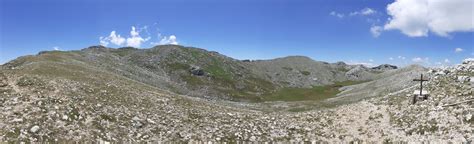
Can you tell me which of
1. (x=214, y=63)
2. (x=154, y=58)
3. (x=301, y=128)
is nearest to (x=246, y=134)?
(x=301, y=128)

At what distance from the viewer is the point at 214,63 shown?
14875 cm

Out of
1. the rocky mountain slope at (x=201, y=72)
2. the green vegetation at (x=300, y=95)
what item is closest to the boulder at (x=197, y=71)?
the rocky mountain slope at (x=201, y=72)

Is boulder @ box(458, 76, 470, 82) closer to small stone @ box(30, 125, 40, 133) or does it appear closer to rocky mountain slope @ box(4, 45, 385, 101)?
small stone @ box(30, 125, 40, 133)

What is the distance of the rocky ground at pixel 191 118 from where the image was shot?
89.6 ft

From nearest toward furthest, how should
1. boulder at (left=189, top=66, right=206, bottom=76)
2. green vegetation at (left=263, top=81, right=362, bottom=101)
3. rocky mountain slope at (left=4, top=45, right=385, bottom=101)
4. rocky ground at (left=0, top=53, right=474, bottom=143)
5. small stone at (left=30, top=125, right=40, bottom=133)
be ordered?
small stone at (left=30, top=125, right=40, bottom=133) < rocky ground at (left=0, top=53, right=474, bottom=143) < rocky mountain slope at (left=4, top=45, right=385, bottom=101) < green vegetation at (left=263, top=81, right=362, bottom=101) < boulder at (left=189, top=66, right=206, bottom=76)

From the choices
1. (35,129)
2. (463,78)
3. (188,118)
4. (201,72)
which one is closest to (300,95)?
(201,72)

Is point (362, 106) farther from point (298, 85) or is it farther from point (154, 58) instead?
point (298, 85)

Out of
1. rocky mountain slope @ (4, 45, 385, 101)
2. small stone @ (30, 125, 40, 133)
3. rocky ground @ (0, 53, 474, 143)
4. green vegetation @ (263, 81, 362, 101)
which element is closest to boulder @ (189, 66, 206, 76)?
rocky mountain slope @ (4, 45, 385, 101)

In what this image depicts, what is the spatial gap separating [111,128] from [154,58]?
107 m

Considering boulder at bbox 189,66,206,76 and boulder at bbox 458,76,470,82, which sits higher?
boulder at bbox 189,66,206,76

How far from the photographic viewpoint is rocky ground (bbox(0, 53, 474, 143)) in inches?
1075

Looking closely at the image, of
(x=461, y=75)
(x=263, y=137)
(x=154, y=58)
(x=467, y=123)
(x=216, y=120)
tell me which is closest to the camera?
(x=467, y=123)

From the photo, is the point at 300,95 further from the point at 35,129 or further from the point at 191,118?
the point at 35,129

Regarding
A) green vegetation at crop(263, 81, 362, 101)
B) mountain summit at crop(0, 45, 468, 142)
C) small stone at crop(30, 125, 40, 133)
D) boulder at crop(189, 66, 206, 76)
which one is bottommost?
small stone at crop(30, 125, 40, 133)
